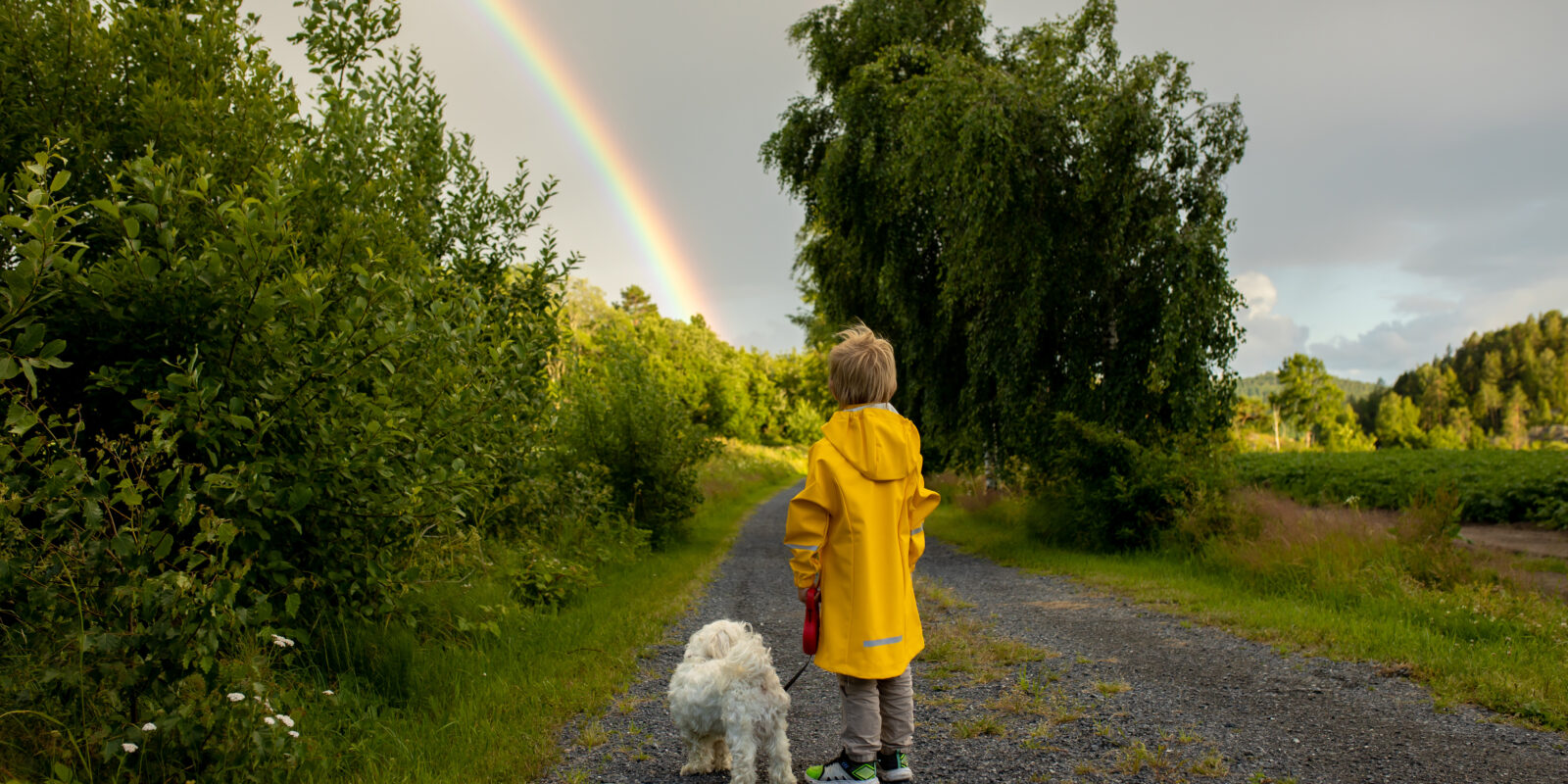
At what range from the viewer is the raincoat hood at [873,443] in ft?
11.7

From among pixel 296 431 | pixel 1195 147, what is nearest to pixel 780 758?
pixel 296 431

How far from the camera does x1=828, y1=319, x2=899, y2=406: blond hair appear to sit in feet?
12.2

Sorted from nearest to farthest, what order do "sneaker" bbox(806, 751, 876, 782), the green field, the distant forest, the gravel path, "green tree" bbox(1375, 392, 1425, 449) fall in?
"sneaker" bbox(806, 751, 876, 782) < the gravel path < the green field < the distant forest < "green tree" bbox(1375, 392, 1425, 449)

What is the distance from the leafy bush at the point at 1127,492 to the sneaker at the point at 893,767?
8.33 m

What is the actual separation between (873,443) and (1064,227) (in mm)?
10615

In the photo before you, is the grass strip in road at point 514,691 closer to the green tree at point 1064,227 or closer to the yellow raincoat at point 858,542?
the yellow raincoat at point 858,542

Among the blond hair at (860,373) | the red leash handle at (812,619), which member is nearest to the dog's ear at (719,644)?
the red leash handle at (812,619)

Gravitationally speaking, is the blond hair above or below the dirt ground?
above

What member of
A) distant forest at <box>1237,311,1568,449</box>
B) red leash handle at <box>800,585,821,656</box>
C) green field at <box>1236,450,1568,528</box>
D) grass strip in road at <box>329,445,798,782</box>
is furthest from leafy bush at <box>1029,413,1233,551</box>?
distant forest at <box>1237,311,1568,449</box>

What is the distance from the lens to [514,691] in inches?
189

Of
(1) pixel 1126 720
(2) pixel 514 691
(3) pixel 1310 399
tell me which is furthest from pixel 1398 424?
(2) pixel 514 691

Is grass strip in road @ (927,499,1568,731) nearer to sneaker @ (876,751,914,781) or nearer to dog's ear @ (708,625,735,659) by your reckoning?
sneaker @ (876,751,914,781)

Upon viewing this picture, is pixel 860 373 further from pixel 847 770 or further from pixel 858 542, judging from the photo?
pixel 847 770

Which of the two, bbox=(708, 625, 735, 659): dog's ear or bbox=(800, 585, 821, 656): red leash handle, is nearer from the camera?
bbox=(800, 585, 821, 656): red leash handle
